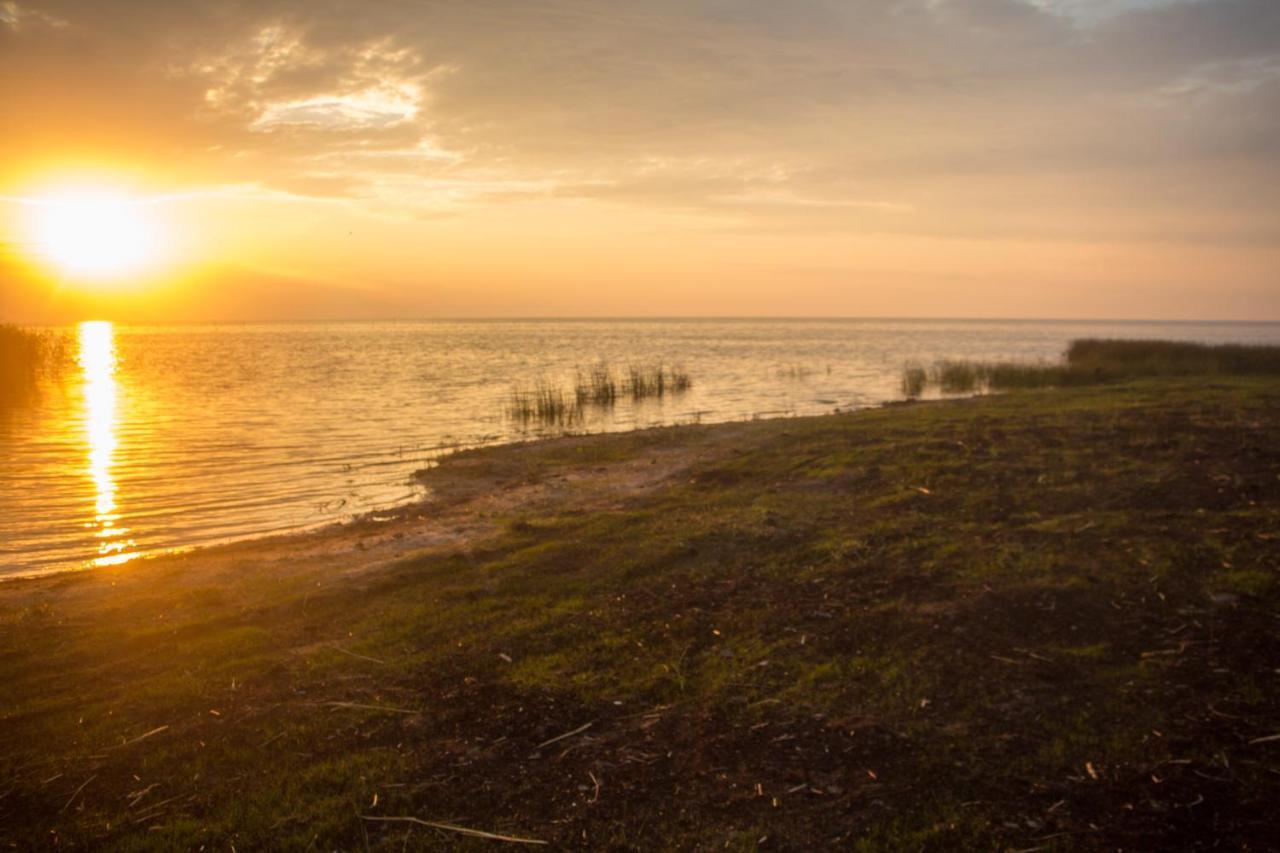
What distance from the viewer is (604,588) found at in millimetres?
10203

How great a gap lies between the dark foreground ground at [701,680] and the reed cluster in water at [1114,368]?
28.1 meters

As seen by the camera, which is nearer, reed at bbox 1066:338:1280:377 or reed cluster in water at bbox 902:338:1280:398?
reed at bbox 1066:338:1280:377

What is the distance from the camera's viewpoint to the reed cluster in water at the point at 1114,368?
37.8 m

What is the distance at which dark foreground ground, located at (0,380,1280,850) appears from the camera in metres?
5.48

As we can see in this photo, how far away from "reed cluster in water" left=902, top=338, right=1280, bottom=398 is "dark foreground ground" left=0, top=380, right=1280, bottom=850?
2808cm

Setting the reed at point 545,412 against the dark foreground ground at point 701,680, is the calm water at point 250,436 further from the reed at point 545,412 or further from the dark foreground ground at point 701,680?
the dark foreground ground at point 701,680

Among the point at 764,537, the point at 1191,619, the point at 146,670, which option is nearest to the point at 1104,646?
the point at 1191,619

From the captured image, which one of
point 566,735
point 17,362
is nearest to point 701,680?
point 566,735

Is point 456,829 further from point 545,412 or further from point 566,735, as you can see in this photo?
point 545,412

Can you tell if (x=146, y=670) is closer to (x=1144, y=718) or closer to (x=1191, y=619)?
(x=1144, y=718)

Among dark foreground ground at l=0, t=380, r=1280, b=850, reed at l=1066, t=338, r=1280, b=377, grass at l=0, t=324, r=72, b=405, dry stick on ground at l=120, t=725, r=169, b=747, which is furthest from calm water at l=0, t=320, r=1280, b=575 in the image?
reed at l=1066, t=338, r=1280, b=377

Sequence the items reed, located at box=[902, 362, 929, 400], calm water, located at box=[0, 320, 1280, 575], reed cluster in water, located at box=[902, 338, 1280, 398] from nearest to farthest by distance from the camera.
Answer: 1. calm water, located at box=[0, 320, 1280, 575]
2. reed cluster in water, located at box=[902, 338, 1280, 398]
3. reed, located at box=[902, 362, 929, 400]

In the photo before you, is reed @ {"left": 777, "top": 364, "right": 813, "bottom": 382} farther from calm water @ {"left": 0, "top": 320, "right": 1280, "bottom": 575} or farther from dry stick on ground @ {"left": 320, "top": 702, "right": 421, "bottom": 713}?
dry stick on ground @ {"left": 320, "top": 702, "right": 421, "bottom": 713}

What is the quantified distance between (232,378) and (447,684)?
53.1 meters
